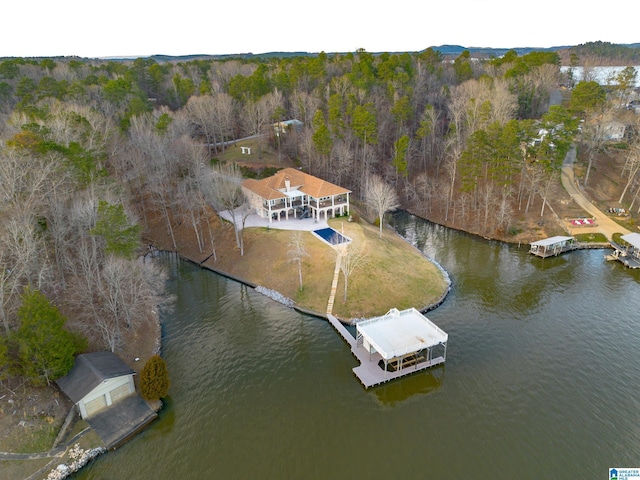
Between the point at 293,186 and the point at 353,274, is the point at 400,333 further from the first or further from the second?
the point at 293,186

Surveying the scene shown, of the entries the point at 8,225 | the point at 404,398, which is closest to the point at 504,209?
the point at 404,398

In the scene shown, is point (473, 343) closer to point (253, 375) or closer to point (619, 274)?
point (253, 375)

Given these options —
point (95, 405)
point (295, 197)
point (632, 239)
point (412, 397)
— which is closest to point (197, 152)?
point (295, 197)

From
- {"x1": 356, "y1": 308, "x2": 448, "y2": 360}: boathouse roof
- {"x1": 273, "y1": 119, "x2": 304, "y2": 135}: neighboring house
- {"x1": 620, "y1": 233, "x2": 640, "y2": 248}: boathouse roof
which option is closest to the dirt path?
{"x1": 620, "y1": 233, "x2": 640, "y2": 248}: boathouse roof

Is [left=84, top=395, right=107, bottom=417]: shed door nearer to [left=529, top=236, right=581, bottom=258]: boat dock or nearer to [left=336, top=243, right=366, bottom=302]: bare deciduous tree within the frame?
[left=336, top=243, right=366, bottom=302]: bare deciduous tree

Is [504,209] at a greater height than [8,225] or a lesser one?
lesser

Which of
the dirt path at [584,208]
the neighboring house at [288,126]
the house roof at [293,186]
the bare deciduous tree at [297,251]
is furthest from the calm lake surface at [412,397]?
the neighboring house at [288,126]
